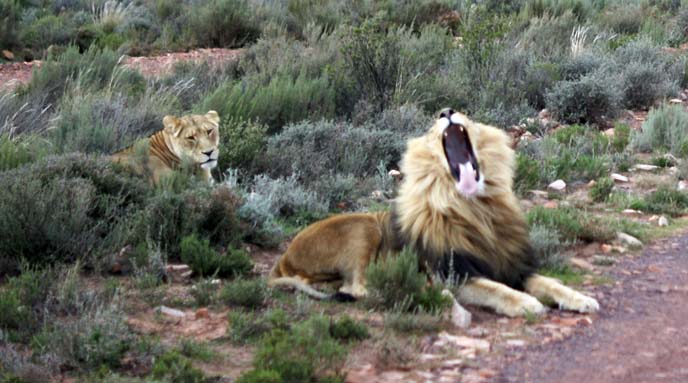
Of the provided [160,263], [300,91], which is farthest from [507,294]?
[300,91]

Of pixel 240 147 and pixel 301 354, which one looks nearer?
pixel 301 354

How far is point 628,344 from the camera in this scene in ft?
22.2

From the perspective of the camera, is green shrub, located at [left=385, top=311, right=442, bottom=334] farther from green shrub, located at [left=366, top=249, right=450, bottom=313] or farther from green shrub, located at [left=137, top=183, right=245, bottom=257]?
green shrub, located at [left=137, top=183, right=245, bottom=257]

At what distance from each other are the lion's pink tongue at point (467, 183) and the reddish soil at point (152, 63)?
360 inches

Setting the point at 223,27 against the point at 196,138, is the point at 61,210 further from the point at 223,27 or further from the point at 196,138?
the point at 223,27

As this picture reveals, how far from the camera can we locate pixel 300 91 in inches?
545

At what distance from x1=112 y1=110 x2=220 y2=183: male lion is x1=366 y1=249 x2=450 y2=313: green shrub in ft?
11.2

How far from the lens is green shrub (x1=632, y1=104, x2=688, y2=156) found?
524 inches

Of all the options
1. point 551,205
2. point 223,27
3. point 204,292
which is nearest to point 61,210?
point 204,292

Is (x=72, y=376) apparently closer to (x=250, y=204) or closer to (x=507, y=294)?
(x=507, y=294)

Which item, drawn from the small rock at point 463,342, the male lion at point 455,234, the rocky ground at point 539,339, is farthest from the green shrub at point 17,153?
the small rock at point 463,342

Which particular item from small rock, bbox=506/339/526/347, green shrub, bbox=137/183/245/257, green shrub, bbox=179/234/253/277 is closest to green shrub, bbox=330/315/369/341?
small rock, bbox=506/339/526/347

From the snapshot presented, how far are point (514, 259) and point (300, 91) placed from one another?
658 cm

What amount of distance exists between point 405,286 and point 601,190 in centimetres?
460
